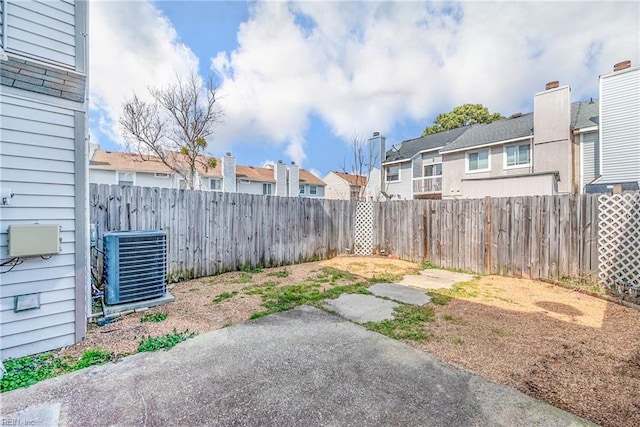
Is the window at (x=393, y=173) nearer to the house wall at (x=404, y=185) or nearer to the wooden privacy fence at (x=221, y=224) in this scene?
the house wall at (x=404, y=185)

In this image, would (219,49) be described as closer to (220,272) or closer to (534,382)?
(220,272)

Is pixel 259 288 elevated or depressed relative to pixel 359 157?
depressed

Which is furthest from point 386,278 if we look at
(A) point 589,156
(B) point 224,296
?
(A) point 589,156

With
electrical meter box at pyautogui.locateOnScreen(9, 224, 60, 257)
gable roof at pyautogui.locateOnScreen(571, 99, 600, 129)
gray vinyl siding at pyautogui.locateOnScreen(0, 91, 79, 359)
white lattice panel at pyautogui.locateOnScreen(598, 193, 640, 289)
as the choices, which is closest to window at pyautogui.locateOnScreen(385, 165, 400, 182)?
gable roof at pyautogui.locateOnScreen(571, 99, 600, 129)

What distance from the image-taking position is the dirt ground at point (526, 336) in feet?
7.16

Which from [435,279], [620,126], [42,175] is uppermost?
[620,126]

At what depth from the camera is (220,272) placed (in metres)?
5.98

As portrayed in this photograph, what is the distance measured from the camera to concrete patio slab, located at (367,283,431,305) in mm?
4438

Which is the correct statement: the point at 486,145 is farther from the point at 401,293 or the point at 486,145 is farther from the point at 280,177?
the point at 280,177

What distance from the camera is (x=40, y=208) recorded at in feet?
8.71

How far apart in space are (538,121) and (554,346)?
14.0 m

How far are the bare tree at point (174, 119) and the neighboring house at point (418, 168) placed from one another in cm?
1166

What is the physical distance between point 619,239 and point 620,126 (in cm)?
946

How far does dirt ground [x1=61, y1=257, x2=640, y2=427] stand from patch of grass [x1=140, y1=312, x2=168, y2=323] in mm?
80
